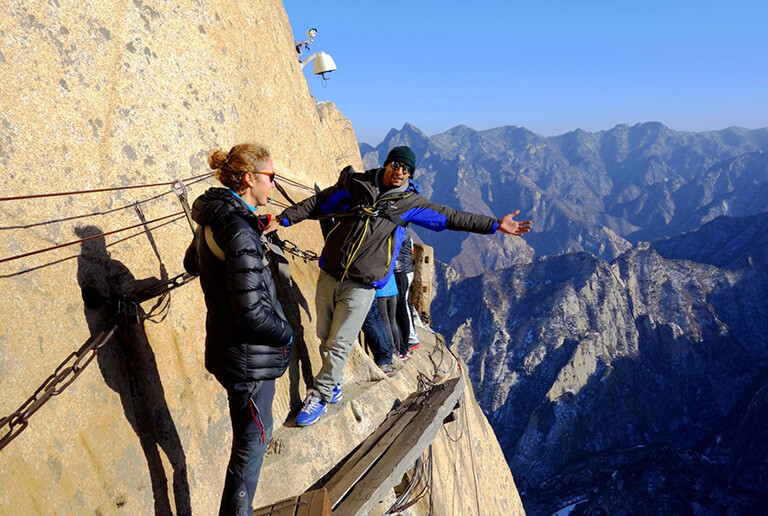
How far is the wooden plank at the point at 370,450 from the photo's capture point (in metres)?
5.11

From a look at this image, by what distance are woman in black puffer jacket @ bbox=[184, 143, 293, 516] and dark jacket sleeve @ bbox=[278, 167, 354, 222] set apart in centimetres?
144

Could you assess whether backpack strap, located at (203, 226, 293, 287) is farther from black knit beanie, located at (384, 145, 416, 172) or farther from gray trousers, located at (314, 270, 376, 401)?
black knit beanie, located at (384, 145, 416, 172)

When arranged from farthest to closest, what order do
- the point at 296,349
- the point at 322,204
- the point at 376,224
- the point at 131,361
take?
the point at 296,349 → the point at 322,204 → the point at 376,224 → the point at 131,361

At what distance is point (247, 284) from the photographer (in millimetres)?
3314

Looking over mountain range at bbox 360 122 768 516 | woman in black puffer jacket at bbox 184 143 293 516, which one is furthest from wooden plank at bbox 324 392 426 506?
mountain range at bbox 360 122 768 516

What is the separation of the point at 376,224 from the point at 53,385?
10.0 feet

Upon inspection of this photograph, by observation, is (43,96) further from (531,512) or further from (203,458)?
(531,512)

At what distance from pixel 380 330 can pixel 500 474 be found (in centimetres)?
818

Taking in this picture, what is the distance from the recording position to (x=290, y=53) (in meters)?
9.58

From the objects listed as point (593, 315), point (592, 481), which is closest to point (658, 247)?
point (593, 315)

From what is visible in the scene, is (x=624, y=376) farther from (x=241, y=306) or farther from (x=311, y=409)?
(x=241, y=306)

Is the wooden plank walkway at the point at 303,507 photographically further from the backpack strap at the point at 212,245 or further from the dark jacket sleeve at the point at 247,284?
the backpack strap at the point at 212,245

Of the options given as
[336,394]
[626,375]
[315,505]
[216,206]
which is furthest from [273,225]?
[626,375]

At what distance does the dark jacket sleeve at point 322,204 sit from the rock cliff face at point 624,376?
8456 cm
